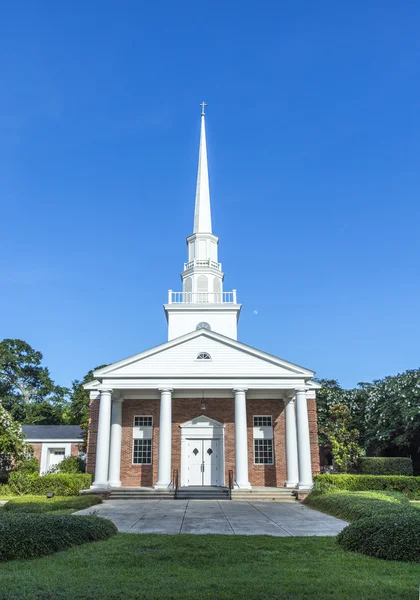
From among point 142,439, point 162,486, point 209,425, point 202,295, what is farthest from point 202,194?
point 162,486

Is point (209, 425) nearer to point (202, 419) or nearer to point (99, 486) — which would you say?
point (202, 419)

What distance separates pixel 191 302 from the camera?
32625 millimetres

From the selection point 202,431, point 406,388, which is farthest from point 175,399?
point 406,388

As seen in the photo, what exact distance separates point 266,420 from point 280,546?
17.7 meters

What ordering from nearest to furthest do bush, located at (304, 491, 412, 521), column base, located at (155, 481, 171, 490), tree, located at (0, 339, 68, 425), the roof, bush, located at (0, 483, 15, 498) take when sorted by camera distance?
1. bush, located at (304, 491, 412, 521)
2. column base, located at (155, 481, 171, 490)
3. bush, located at (0, 483, 15, 498)
4. the roof
5. tree, located at (0, 339, 68, 425)

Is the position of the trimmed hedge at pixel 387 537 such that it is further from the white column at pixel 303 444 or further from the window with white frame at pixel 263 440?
the window with white frame at pixel 263 440

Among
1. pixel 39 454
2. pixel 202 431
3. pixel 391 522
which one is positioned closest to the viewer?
pixel 391 522

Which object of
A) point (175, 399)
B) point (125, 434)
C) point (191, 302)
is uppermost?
point (191, 302)

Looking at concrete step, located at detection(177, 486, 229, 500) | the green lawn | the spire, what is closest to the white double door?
concrete step, located at detection(177, 486, 229, 500)

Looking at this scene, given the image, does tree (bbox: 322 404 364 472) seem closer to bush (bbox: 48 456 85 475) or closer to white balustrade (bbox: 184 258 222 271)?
white balustrade (bbox: 184 258 222 271)

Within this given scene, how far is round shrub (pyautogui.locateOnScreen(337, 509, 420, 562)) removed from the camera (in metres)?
8.98

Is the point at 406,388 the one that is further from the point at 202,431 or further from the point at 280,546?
the point at 280,546

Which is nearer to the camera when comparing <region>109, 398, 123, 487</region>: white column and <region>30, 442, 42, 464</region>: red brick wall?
<region>109, 398, 123, 487</region>: white column

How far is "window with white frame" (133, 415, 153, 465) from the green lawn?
55.9 feet
